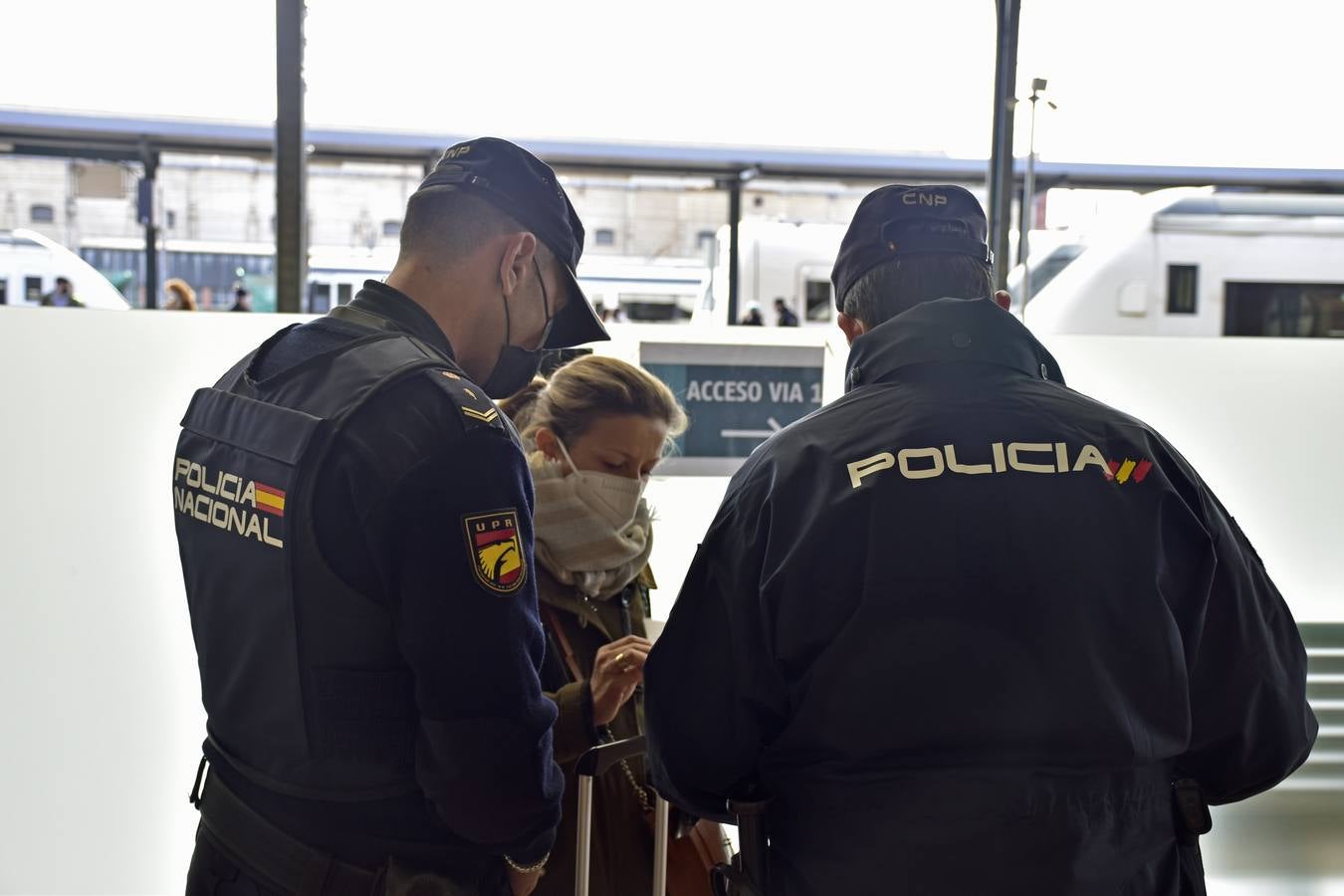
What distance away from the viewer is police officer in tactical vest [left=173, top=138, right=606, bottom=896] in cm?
102

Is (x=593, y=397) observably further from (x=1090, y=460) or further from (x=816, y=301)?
(x=816, y=301)

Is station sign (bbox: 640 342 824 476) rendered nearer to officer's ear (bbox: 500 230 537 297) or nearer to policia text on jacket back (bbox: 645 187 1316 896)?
officer's ear (bbox: 500 230 537 297)

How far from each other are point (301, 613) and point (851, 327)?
0.63 m

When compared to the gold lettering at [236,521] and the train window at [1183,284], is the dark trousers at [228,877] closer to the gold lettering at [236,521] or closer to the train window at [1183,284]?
the gold lettering at [236,521]

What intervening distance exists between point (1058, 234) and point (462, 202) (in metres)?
7.80

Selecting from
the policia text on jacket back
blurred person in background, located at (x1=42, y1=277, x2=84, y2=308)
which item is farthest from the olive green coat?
blurred person in background, located at (x1=42, y1=277, x2=84, y2=308)

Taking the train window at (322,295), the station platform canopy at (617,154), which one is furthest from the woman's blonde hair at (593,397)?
the train window at (322,295)

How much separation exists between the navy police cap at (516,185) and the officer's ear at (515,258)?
0.01 meters

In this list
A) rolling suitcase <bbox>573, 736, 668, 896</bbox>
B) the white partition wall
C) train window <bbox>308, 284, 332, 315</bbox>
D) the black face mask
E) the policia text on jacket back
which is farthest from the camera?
train window <bbox>308, 284, 332, 315</bbox>

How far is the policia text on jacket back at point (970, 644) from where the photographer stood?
1003 mm

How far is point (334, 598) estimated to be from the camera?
1.03 m

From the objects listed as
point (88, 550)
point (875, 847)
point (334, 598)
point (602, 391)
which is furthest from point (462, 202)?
point (88, 550)

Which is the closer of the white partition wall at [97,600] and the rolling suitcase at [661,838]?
the rolling suitcase at [661,838]

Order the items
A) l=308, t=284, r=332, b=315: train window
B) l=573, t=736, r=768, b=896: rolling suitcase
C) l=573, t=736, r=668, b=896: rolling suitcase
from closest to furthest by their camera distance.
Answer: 1. l=573, t=736, r=768, b=896: rolling suitcase
2. l=573, t=736, r=668, b=896: rolling suitcase
3. l=308, t=284, r=332, b=315: train window
